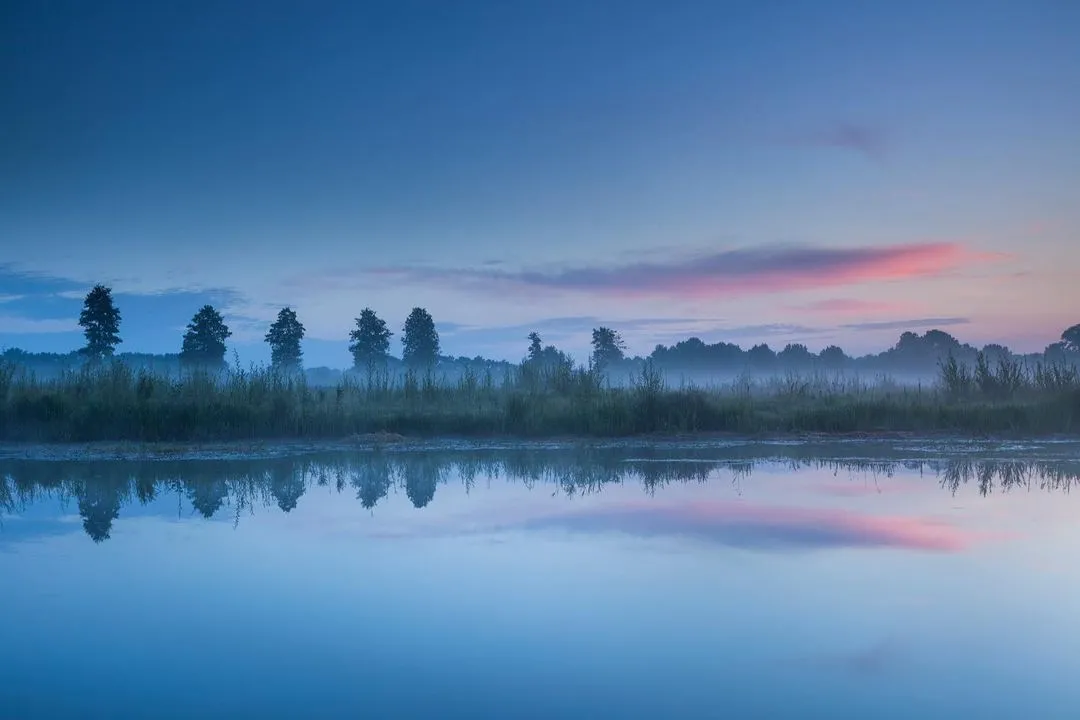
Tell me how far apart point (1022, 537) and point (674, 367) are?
161 feet

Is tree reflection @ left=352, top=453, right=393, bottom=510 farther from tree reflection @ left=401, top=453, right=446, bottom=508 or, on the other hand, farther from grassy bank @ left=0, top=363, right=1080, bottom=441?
grassy bank @ left=0, top=363, right=1080, bottom=441

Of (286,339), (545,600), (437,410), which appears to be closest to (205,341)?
(286,339)

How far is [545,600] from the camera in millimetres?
5152

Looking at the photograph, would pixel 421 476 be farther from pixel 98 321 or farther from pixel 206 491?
pixel 98 321

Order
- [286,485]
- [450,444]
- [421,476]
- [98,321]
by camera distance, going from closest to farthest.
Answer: [286,485], [421,476], [450,444], [98,321]

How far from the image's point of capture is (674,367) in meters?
55.5

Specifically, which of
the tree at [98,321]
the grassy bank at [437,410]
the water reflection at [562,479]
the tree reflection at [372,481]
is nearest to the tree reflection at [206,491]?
the water reflection at [562,479]

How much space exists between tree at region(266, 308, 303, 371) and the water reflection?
1052 inches

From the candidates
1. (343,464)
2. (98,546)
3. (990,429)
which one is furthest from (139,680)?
(990,429)

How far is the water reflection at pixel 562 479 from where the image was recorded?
715cm

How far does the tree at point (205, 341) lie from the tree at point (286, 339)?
220 cm

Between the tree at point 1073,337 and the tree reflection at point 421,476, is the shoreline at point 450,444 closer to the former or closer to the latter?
the tree reflection at point 421,476

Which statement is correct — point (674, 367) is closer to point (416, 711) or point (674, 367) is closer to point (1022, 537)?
point (1022, 537)

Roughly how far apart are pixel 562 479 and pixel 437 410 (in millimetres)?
5792
